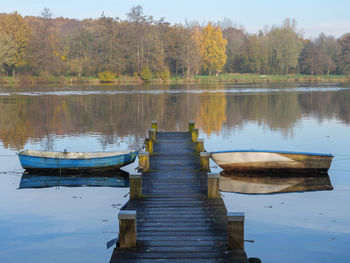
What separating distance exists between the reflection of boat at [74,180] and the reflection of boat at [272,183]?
14.7 ft

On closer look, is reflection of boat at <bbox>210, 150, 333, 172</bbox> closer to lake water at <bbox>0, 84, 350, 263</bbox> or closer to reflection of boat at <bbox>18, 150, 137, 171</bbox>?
lake water at <bbox>0, 84, 350, 263</bbox>

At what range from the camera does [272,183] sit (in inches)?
757

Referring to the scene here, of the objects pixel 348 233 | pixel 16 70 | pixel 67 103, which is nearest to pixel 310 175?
pixel 348 233

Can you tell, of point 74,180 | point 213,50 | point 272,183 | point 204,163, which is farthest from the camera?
point 213,50

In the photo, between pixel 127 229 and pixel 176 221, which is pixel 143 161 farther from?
pixel 127 229

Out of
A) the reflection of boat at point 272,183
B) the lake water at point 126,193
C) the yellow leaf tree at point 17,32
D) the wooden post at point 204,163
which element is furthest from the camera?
the yellow leaf tree at point 17,32

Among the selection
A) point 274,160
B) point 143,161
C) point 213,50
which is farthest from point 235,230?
point 213,50

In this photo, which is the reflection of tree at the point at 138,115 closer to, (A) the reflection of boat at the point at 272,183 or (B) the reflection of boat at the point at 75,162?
(B) the reflection of boat at the point at 75,162

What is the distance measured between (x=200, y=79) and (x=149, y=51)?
15880 mm

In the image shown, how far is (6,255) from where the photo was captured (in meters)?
11.6

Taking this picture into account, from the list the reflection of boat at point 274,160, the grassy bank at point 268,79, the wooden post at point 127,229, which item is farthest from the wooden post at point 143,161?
Result: the grassy bank at point 268,79

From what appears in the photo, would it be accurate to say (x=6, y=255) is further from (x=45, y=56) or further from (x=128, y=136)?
(x=45, y=56)

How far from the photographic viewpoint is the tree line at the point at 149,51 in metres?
110

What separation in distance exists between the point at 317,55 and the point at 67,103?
289ft
